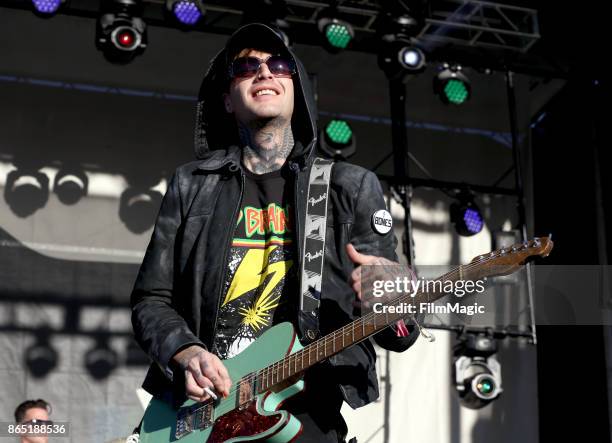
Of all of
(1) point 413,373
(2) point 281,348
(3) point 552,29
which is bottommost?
A: (2) point 281,348

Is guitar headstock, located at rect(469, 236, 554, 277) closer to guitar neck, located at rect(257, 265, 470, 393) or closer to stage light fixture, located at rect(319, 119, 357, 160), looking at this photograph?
guitar neck, located at rect(257, 265, 470, 393)

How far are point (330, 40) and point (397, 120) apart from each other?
160 cm

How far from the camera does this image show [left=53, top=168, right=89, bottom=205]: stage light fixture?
384 inches

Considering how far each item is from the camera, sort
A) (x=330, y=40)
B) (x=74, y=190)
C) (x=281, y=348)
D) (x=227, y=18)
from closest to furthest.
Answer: (x=281, y=348) < (x=330, y=40) < (x=74, y=190) < (x=227, y=18)

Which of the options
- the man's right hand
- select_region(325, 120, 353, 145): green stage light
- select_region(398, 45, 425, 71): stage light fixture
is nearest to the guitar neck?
the man's right hand

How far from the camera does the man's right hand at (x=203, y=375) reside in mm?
2533

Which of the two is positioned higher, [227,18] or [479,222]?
[227,18]

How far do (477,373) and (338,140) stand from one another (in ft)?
9.48

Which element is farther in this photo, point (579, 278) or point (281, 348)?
point (579, 278)

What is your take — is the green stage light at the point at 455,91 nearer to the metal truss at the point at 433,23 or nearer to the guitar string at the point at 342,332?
the metal truss at the point at 433,23

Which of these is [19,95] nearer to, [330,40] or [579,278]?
[330,40]

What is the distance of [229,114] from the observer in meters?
3.22

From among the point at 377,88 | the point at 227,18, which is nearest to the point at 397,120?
the point at 377,88

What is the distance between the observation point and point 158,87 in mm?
10430
